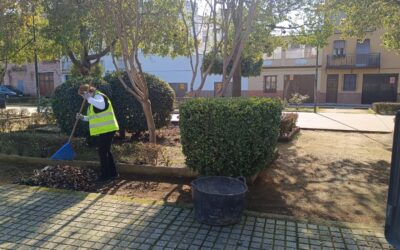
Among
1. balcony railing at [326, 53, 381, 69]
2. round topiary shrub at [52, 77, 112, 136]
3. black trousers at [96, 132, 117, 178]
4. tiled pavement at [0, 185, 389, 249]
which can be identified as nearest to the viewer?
tiled pavement at [0, 185, 389, 249]

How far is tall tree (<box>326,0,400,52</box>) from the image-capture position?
920 centimetres

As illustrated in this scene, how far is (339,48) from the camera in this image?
3077cm

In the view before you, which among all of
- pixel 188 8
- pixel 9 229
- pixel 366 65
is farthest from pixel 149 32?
pixel 366 65

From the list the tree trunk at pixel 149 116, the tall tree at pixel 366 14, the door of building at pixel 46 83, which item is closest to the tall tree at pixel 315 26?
the tall tree at pixel 366 14

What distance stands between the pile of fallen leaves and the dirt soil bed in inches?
12.0

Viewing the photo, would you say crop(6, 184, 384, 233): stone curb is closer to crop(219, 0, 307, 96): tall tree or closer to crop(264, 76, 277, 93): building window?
crop(219, 0, 307, 96): tall tree

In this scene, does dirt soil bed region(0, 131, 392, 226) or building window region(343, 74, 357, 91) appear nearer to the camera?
dirt soil bed region(0, 131, 392, 226)

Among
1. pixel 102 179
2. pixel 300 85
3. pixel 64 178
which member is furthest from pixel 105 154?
pixel 300 85

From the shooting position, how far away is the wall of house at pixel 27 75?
3984 cm

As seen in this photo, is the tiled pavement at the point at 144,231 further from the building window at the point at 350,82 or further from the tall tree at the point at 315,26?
the building window at the point at 350,82

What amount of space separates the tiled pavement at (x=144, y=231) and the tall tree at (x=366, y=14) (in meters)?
7.59

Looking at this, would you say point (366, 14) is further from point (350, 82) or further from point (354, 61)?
point (350, 82)

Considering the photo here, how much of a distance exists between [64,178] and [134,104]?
3353 mm

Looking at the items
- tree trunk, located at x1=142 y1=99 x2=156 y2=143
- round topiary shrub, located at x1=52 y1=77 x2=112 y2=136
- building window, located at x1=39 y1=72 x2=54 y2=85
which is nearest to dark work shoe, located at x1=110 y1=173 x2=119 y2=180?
tree trunk, located at x1=142 y1=99 x2=156 y2=143
